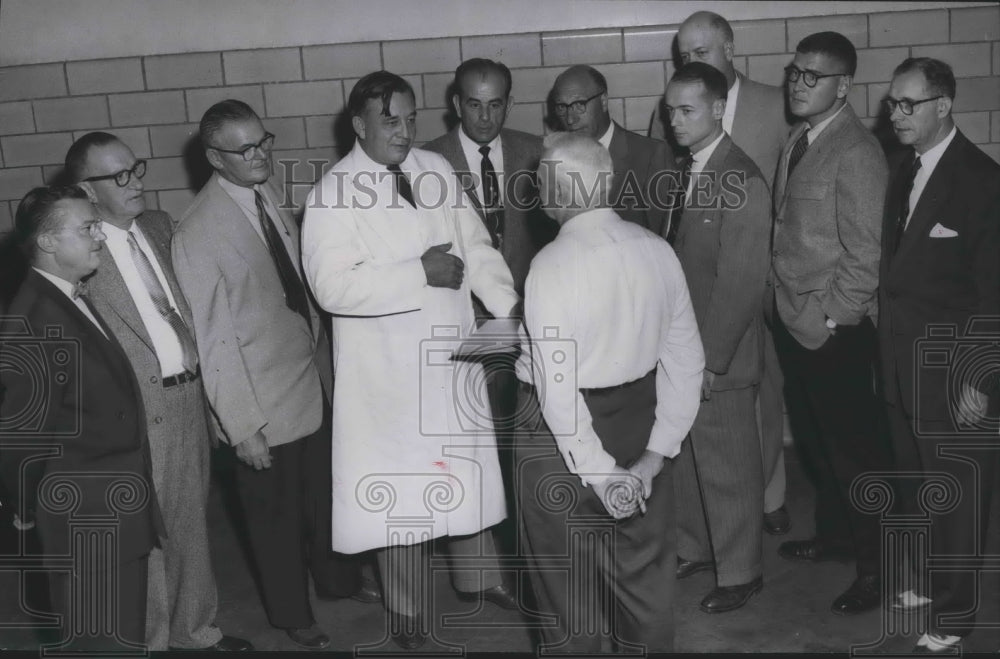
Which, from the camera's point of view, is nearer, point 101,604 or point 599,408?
point 599,408

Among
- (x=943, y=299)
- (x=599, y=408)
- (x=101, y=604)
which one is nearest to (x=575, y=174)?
(x=599, y=408)

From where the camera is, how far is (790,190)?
3432 mm

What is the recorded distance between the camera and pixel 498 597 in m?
3.61

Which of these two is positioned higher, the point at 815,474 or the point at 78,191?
the point at 78,191

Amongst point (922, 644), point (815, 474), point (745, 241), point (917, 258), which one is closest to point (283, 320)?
point (745, 241)

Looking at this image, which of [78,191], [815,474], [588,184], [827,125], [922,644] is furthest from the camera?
[815,474]

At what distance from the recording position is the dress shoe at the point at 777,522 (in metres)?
4.04

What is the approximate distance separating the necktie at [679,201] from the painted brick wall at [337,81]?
1.36 m

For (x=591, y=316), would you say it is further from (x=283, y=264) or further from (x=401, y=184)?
(x=283, y=264)

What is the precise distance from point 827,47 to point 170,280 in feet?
7.74

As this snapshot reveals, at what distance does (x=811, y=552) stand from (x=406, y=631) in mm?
1580

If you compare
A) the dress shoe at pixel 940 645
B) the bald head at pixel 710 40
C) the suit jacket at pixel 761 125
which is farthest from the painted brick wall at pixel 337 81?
the dress shoe at pixel 940 645

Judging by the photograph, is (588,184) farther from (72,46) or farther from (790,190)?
(72,46)

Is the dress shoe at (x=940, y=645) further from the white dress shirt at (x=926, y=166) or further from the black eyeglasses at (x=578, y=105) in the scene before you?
the black eyeglasses at (x=578, y=105)
